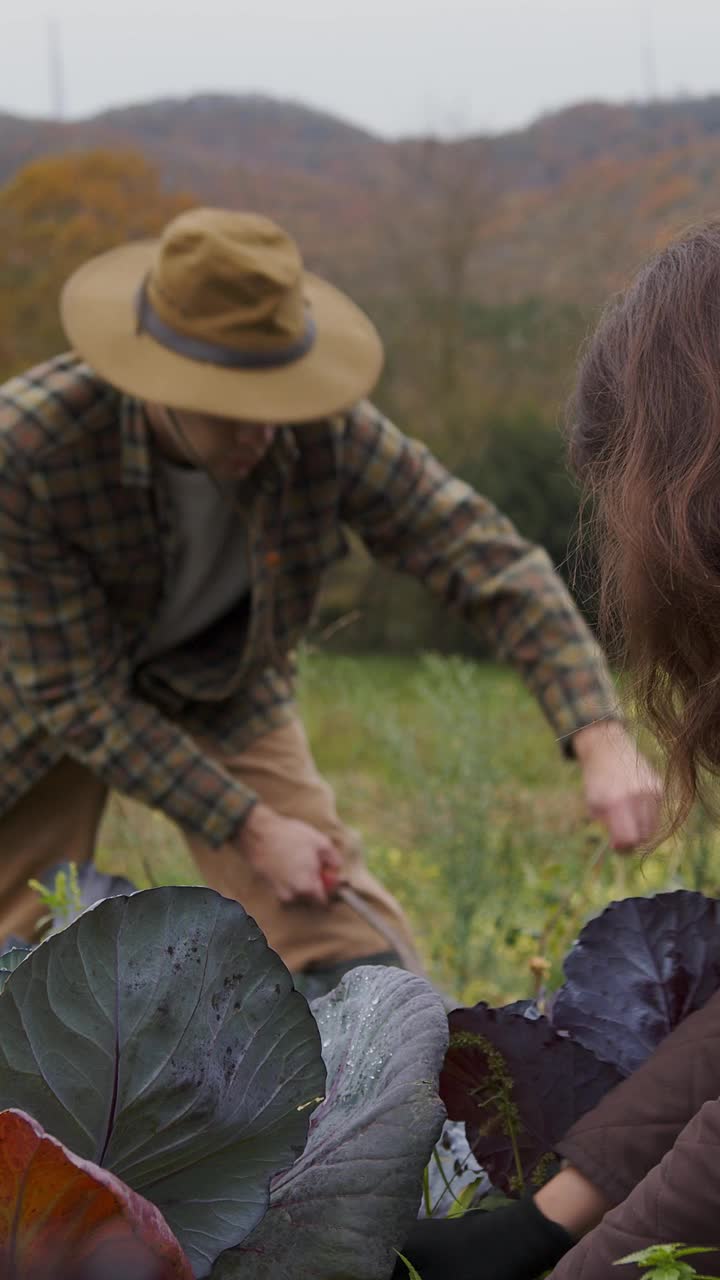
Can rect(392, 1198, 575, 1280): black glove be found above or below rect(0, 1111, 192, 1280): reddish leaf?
→ below

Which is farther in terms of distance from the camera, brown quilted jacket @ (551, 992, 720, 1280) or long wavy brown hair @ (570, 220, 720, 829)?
long wavy brown hair @ (570, 220, 720, 829)

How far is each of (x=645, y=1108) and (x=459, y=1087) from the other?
18 cm

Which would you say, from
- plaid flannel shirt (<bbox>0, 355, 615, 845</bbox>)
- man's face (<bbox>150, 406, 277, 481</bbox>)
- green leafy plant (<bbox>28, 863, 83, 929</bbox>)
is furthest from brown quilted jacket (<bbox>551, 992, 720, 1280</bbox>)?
man's face (<bbox>150, 406, 277, 481</bbox>)

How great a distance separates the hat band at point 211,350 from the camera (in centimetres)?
205

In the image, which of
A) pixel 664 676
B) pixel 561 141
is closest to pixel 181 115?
pixel 561 141

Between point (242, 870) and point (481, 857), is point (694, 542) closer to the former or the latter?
point (242, 870)

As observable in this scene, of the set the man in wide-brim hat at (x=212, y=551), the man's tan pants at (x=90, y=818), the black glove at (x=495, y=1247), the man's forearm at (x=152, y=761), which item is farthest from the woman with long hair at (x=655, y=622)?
the man's tan pants at (x=90, y=818)

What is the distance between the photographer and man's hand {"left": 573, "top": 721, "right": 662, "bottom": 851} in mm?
1796

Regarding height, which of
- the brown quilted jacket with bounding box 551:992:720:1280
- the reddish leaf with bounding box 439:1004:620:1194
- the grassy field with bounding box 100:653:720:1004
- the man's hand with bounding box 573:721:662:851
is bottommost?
the grassy field with bounding box 100:653:720:1004

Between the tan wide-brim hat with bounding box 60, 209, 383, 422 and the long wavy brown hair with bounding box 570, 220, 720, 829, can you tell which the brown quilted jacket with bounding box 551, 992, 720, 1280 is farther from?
the tan wide-brim hat with bounding box 60, 209, 383, 422

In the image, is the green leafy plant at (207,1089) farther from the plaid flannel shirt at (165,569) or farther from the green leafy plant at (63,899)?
the plaid flannel shirt at (165,569)

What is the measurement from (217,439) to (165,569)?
0.36 meters

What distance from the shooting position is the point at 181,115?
77.6 ft

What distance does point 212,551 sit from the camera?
2.46m
